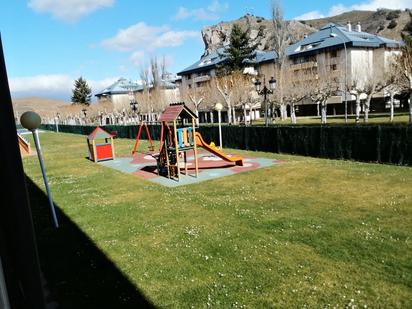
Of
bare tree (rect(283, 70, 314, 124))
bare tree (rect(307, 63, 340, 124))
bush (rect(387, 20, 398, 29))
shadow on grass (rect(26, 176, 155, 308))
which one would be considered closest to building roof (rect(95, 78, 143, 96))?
bare tree (rect(283, 70, 314, 124))

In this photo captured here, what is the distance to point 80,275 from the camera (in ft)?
20.9

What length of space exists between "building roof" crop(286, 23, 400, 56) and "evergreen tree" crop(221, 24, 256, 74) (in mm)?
9338

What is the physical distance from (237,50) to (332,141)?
43.9m

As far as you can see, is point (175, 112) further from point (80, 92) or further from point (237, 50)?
point (80, 92)

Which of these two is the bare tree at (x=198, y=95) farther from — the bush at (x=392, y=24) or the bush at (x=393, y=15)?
the bush at (x=393, y=15)

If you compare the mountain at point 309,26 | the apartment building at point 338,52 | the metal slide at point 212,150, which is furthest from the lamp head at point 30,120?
the mountain at point 309,26

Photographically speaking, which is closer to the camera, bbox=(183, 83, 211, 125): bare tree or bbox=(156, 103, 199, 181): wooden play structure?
bbox=(156, 103, 199, 181): wooden play structure

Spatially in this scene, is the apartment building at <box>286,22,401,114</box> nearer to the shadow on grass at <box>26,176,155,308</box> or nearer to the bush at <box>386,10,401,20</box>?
the shadow on grass at <box>26,176,155,308</box>

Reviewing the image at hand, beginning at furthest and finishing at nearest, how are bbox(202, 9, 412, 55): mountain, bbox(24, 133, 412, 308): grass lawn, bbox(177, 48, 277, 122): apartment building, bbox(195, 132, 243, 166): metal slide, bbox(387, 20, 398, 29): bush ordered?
bbox(202, 9, 412, 55): mountain → bbox(387, 20, 398, 29): bush → bbox(177, 48, 277, 122): apartment building → bbox(195, 132, 243, 166): metal slide → bbox(24, 133, 412, 308): grass lawn

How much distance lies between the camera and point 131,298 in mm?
5520

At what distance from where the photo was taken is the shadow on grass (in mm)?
5493

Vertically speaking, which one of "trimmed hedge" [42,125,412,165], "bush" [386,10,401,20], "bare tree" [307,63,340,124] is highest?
"bush" [386,10,401,20]

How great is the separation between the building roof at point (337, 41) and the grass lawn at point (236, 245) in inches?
1867

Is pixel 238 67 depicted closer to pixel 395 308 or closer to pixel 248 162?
pixel 248 162
